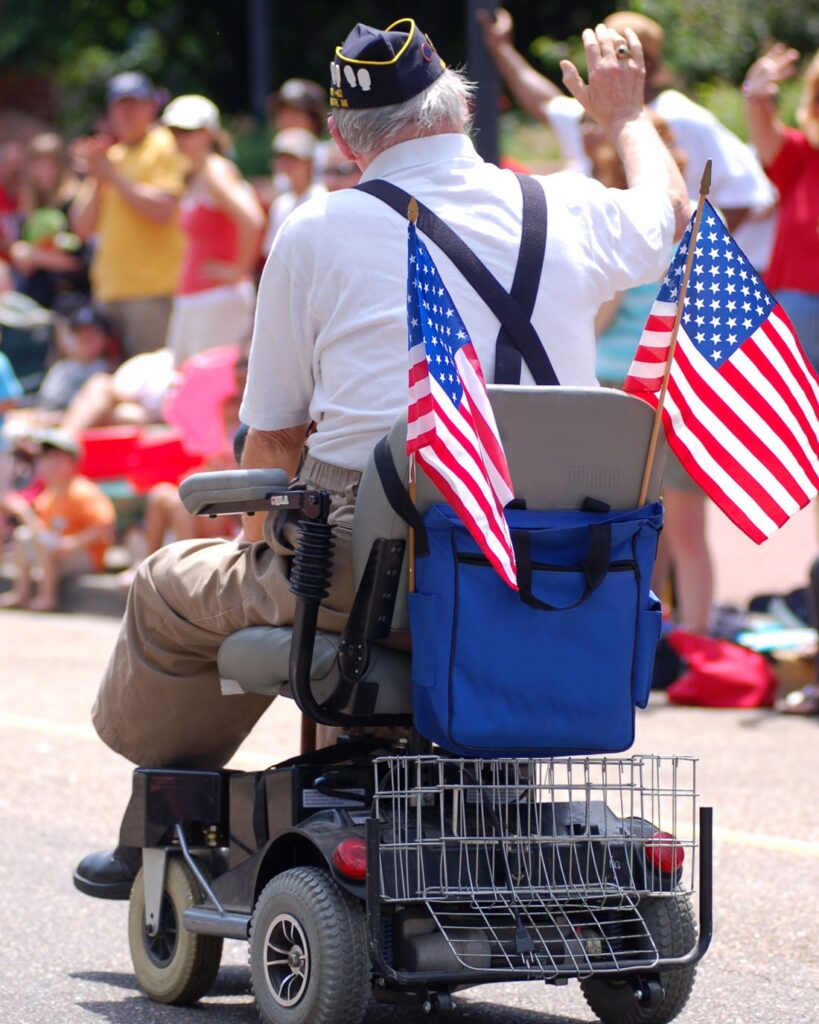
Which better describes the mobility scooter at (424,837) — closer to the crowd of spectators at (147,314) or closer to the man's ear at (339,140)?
the man's ear at (339,140)

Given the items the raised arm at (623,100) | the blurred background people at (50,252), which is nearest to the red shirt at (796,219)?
the raised arm at (623,100)

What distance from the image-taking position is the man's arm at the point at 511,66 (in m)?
9.40

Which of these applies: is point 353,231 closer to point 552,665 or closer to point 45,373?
point 552,665

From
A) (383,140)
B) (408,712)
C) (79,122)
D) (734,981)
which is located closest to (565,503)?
(408,712)

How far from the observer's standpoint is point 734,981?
15.3 ft

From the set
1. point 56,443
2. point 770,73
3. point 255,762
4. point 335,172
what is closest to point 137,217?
point 56,443

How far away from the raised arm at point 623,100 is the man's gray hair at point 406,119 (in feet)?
1.41

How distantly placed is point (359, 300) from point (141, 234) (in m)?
9.35

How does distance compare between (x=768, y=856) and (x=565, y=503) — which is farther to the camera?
(x=768, y=856)

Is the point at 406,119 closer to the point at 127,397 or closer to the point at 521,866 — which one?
the point at 521,866

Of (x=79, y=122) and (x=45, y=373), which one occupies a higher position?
(x=45, y=373)

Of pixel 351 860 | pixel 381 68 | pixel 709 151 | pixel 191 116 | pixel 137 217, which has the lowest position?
pixel 137 217

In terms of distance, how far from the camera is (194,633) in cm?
433

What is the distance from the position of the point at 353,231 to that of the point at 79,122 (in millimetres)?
26818
